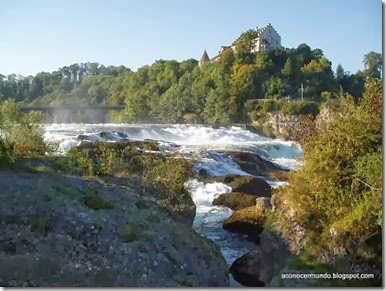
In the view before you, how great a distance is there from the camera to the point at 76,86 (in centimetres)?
3253

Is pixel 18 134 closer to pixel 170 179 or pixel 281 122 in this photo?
pixel 170 179

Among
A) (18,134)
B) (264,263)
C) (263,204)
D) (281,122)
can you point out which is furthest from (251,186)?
(281,122)

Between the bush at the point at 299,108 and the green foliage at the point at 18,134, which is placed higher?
the bush at the point at 299,108

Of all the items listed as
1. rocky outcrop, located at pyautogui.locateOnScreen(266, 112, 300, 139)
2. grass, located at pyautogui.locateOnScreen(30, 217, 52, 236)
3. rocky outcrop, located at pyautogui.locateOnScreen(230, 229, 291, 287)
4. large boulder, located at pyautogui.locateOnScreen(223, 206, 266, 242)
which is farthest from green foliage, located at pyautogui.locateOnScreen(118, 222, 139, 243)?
rocky outcrop, located at pyautogui.locateOnScreen(266, 112, 300, 139)

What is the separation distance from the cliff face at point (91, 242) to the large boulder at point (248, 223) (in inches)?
74.1

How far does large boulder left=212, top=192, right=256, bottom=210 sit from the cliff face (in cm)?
359

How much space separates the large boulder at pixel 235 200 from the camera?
31.5ft

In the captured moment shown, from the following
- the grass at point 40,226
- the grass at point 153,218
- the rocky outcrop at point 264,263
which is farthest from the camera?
the grass at point 153,218

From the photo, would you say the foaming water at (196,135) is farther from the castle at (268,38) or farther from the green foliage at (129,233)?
the green foliage at (129,233)

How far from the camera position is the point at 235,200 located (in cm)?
980

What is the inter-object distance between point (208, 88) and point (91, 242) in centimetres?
A: 3188

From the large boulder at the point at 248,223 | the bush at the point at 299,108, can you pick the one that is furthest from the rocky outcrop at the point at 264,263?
the bush at the point at 299,108

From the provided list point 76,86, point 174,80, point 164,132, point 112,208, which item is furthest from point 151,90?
point 112,208

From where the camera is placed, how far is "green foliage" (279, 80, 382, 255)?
4688 millimetres
